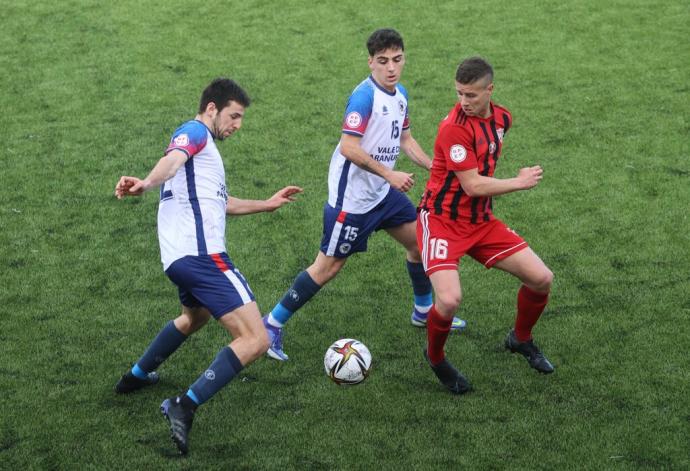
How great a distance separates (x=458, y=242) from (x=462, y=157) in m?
0.56

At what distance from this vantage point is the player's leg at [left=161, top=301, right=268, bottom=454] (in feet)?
17.6

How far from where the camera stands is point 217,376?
17.6 feet

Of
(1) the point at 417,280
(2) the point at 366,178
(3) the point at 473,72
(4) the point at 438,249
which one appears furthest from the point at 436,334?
(3) the point at 473,72

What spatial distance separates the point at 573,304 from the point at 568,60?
555cm

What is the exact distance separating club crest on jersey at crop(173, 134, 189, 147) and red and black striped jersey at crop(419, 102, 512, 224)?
152 cm

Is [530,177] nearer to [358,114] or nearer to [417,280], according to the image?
[358,114]

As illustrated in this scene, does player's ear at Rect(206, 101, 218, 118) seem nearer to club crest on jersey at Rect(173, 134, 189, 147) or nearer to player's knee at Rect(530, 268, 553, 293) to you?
club crest on jersey at Rect(173, 134, 189, 147)

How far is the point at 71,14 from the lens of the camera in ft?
45.1

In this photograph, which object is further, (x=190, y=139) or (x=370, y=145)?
(x=370, y=145)

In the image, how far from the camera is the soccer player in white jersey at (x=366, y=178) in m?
6.23

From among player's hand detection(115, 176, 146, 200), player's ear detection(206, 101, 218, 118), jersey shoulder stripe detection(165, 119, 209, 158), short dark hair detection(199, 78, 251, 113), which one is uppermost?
short dark hair detection(199, 78, 251, 113)

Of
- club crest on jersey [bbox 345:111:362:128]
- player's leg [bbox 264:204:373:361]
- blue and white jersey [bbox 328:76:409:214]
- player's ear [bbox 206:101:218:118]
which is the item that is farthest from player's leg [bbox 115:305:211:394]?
club crest on jersey [bbox 345:111:362:128]

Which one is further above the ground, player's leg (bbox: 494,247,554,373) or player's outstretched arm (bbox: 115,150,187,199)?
player's outstretched arm (bbox: 115,150,187,199)

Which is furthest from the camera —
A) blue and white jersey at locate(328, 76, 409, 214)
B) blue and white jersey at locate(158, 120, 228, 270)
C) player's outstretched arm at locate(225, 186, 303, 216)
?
blue and white jersey at locate(328, 76, 409, 214)
